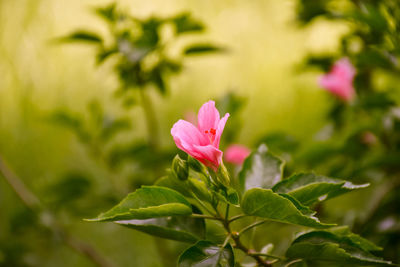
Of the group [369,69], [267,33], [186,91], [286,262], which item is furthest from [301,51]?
[286,262]

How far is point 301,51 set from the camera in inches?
85.0

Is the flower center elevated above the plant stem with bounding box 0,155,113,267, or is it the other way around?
the flower center

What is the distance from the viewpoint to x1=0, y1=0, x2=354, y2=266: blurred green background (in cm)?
162

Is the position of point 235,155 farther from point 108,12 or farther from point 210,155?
point 210,155

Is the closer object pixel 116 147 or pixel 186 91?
pixel 116 147

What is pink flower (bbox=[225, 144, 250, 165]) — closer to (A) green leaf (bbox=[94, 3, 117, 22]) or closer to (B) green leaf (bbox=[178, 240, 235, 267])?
(A) green leaf (bbox=[94, 3, 117, 22])

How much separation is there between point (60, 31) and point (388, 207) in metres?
1.66

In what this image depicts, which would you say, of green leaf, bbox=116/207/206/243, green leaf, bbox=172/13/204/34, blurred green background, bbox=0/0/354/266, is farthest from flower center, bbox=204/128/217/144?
blurred green background, bbox=0/0/354/266

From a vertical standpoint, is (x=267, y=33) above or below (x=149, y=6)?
below

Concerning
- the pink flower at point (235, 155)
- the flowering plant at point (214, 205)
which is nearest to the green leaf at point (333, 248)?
the flowering plant at point (214, 205)

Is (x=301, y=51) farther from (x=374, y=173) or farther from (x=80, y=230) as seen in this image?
(x=80, y=230)

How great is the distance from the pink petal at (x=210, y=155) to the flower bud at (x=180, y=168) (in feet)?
0.06

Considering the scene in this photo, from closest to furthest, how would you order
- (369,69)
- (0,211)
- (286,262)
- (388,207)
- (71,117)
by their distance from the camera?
(286,262) → (388,207) → (71,117) → (369,69) → (0,211)

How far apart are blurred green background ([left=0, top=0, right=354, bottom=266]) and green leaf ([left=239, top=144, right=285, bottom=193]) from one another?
0.78 m
